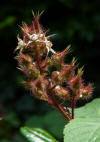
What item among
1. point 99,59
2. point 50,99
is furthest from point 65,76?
point 99,59

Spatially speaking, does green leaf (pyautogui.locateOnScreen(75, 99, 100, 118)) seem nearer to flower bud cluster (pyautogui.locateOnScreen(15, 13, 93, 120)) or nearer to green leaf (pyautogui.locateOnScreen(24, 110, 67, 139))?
flower bud cluster (pyautogui.locateOnScreen(15, 13, 93, 120))

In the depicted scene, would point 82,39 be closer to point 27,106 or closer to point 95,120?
point 27,106

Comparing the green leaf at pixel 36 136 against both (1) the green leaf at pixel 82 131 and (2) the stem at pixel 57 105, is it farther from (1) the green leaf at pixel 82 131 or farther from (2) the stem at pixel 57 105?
(1) the green leaf at pixel 82 131

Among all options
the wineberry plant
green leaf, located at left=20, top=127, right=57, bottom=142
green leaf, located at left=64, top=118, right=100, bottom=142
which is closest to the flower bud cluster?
the wineberry plant

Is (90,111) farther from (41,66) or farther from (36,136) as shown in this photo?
(41,66)

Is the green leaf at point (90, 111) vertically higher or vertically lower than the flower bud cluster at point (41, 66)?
lower

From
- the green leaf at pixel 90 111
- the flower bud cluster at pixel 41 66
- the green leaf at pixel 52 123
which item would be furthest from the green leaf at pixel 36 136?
the green leaf at pixel 52 123

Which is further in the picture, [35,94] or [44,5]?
[44,5]
